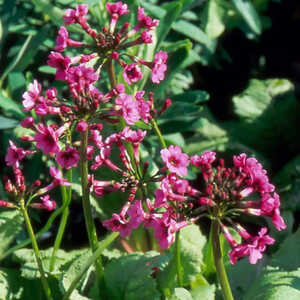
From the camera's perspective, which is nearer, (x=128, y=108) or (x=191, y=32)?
(x=128, y=108)

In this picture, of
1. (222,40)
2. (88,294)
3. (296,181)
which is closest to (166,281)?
(88,294)

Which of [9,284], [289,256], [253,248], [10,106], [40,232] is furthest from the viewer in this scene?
[10,106]

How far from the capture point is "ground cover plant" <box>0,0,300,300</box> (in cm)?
187

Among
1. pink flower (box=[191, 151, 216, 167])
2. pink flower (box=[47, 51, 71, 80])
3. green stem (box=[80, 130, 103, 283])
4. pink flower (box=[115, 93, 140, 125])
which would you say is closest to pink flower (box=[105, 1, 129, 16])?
pink flower (box=[47, 51, 71, 80])

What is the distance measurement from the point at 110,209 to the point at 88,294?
1.74 ft

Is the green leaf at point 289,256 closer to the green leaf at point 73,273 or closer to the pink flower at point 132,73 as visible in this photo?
the green leaf at point 73,273

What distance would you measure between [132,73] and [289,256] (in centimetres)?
120

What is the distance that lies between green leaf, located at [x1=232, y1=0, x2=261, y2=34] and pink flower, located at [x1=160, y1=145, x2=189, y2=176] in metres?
1.84

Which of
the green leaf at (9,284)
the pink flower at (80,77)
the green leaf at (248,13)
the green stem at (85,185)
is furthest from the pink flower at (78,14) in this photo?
the green leaf at (248,13)

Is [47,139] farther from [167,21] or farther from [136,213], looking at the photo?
[167,21]

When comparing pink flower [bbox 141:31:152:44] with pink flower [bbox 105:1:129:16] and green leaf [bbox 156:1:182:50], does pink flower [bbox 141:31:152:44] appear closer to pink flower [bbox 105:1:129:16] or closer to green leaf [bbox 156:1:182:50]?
pink flower [bbox 105:1:129:16]

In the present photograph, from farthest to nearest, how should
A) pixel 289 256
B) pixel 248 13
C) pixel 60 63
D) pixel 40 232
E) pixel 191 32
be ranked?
pixel 248 13, pixel 191 32, pixel 289 256, pixel 40 232, pixel 60 63

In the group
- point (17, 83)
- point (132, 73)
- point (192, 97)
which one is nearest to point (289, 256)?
point (192, 97)

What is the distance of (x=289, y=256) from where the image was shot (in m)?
2.66
